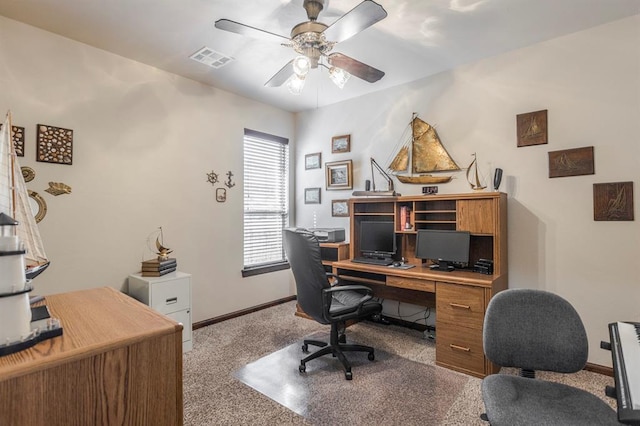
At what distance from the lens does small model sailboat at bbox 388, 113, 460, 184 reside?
3248 mm

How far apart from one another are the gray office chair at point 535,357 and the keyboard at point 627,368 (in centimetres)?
17

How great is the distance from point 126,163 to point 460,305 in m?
3.15

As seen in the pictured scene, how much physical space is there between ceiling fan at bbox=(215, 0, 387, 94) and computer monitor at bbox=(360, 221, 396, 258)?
1571 mm

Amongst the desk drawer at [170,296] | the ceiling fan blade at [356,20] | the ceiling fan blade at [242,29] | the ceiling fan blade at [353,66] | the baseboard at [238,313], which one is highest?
the ceiling fan blade at [242,29]

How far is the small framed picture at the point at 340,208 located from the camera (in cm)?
→ 401

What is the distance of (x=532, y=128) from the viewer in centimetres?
274

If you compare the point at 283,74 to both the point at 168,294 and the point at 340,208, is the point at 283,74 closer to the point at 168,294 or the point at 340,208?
the point at 340,208

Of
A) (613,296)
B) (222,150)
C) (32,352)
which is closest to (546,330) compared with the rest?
(613,296)

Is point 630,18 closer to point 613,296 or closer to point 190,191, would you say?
point 613,296

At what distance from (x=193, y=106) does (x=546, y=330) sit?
3551 mm

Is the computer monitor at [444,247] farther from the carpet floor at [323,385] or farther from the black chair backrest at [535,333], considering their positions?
the black chair backrest at [535,333]

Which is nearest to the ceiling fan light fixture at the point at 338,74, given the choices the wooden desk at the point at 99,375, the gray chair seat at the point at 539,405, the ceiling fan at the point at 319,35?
the ceiling fan at the point at 319,35

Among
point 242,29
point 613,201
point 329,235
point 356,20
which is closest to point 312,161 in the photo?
point 329,235

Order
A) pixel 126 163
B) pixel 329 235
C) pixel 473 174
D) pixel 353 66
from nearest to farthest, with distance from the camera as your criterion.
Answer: pixel 353 66
pixel 126 163
pixel 473 174
pixel 329 235
